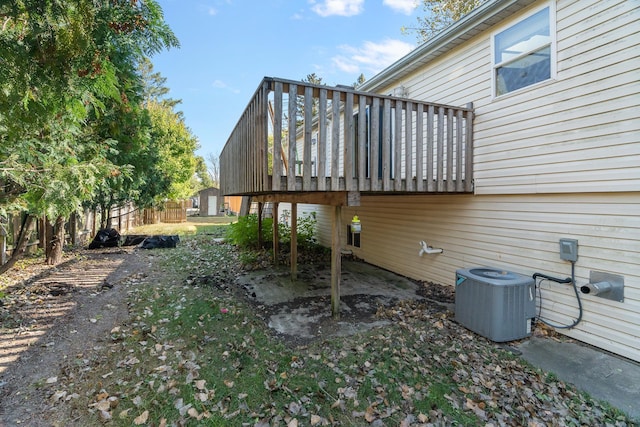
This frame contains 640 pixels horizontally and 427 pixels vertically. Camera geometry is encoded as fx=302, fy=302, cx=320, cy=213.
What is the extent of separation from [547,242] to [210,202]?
26079mm

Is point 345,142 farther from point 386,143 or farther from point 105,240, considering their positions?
point 105,240

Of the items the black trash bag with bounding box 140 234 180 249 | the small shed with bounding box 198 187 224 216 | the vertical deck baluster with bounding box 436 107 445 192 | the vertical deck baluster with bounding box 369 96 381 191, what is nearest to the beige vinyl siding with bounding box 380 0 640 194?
the vertical deck baluster with bounding box 436 107 445 192

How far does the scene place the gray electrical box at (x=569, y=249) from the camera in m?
3.62

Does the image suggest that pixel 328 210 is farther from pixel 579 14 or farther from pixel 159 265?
pixel 579 14

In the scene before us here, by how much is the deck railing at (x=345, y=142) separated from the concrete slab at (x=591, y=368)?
7.71ft

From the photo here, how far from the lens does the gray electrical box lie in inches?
143

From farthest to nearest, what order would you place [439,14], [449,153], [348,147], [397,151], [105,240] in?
1. [439,14]
2. [105,240]
3. [449,153]
4. [397,151]
5. [348,147]

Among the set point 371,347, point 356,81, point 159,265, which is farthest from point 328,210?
point 356,81

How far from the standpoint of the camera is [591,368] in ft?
9.97

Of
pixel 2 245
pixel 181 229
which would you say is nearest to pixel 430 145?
pixel 2 245

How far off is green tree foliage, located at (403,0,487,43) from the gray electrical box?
1330cm

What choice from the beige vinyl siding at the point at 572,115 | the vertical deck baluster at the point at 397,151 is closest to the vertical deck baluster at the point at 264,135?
the vertical deck baluster at the point at 397,151

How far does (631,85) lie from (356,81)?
26.1 metres

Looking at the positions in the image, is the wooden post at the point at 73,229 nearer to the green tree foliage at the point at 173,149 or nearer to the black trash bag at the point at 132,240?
the black trash bag at the point at 132,240
